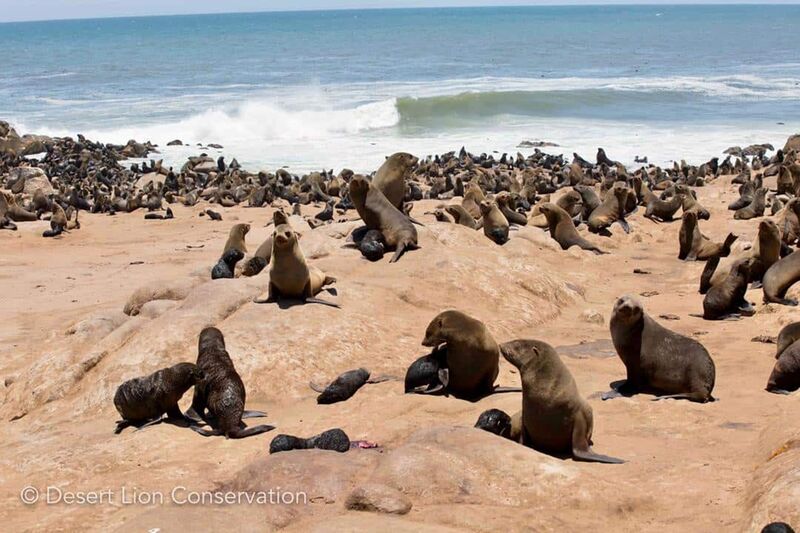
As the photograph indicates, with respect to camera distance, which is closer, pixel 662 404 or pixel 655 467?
pixel 655 467

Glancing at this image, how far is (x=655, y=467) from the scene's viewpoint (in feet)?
19.9

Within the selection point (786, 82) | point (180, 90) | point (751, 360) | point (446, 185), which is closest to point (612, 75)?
point (786, 82)

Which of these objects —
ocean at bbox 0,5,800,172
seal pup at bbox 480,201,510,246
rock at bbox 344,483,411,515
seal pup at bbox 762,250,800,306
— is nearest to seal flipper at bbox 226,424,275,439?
rock at bbox 344,483,411,515

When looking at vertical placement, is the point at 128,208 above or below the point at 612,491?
below

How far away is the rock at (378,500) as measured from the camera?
201 inches

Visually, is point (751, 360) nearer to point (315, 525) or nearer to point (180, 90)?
point (315, 525)

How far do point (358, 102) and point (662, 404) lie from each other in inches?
1498

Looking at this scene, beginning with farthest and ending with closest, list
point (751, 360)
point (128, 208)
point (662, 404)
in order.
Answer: point (128, 208) < point (751, 360) < point (662, 404)

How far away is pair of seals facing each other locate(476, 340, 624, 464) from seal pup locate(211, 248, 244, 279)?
502 centimetres

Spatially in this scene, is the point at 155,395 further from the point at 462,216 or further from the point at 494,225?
the point at 462,216

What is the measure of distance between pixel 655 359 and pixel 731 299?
3185 mm

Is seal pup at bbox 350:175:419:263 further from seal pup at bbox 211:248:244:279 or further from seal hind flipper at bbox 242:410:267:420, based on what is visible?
seal hind flipper at bbox 242:410:267:420

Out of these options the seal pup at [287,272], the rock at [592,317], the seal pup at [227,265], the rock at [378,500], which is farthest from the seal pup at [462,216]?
the rock at [378,500]

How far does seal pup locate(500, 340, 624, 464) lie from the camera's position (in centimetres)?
638
